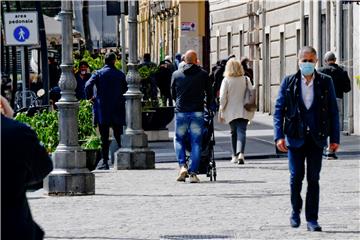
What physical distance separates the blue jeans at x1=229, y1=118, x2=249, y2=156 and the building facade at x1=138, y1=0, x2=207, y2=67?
24254mm

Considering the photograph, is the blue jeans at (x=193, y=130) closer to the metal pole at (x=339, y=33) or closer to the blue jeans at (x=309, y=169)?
the blue jeans at (x=309, y=169)

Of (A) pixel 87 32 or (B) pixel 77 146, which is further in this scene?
(A) pixel 87 32

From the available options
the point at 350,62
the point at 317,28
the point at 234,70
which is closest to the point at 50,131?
the point at 234,70

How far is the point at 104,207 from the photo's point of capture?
52.9 feet

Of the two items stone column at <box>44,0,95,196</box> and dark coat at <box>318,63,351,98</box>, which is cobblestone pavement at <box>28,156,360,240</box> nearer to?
stone column at <box>44,0,95,196</box>

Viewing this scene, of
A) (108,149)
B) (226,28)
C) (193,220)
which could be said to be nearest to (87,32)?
(226,28)

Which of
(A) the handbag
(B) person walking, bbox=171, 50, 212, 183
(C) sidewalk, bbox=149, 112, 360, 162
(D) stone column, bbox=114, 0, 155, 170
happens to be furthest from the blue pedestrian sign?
(B) person walking, bbox=171, 50, 212, 183

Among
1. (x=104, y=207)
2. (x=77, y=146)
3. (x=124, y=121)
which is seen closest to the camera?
(x=104, y=207)

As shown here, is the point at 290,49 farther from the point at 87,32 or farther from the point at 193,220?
the point at 193,220

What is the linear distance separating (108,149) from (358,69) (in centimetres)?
826

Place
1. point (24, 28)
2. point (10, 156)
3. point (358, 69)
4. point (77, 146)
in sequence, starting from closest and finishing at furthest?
point (10, 156) → point (77, 146) → point (24, 28) → point (358, 69)

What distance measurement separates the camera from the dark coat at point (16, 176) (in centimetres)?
670

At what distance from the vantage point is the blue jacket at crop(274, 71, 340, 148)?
13.5 metres

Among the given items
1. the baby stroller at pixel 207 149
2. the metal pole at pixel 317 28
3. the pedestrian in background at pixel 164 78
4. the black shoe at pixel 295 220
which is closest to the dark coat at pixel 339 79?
the baby stroller at pixel 207 149
